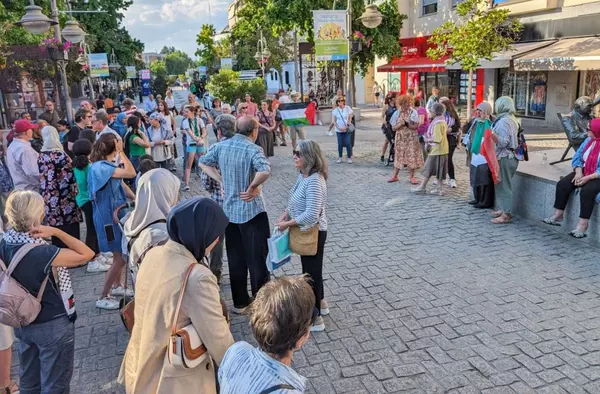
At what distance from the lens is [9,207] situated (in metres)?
2.95

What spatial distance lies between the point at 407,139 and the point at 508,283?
16.6 ft

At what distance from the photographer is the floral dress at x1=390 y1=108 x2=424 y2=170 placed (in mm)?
9805

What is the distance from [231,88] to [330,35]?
6122 mm

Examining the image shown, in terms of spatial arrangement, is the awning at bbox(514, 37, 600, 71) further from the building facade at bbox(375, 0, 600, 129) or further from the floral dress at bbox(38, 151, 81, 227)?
the floral dress at bbox(38, 151, 81, 227)

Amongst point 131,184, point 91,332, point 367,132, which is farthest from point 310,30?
point 91,332

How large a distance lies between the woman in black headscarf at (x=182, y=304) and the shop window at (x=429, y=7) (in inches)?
997

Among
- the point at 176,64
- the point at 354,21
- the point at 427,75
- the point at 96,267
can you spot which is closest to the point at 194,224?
the point at 96,267

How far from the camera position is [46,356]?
304 centimetres

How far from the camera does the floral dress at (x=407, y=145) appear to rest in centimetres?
980

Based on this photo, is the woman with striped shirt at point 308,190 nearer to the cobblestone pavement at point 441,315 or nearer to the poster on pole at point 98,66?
the cobblestone pavement at point 441,315

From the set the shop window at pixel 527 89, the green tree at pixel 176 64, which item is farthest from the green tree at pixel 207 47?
the green tree at pixel 176 64

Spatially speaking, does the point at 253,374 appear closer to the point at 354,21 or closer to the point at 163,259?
the point at 163,259

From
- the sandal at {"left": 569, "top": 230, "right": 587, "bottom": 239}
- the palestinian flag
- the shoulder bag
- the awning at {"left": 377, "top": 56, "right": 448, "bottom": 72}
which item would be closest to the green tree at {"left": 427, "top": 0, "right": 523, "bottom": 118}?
the palestinian flag

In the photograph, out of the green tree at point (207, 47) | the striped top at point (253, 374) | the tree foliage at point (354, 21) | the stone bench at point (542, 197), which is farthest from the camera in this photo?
the green tree at point (207, 47)
